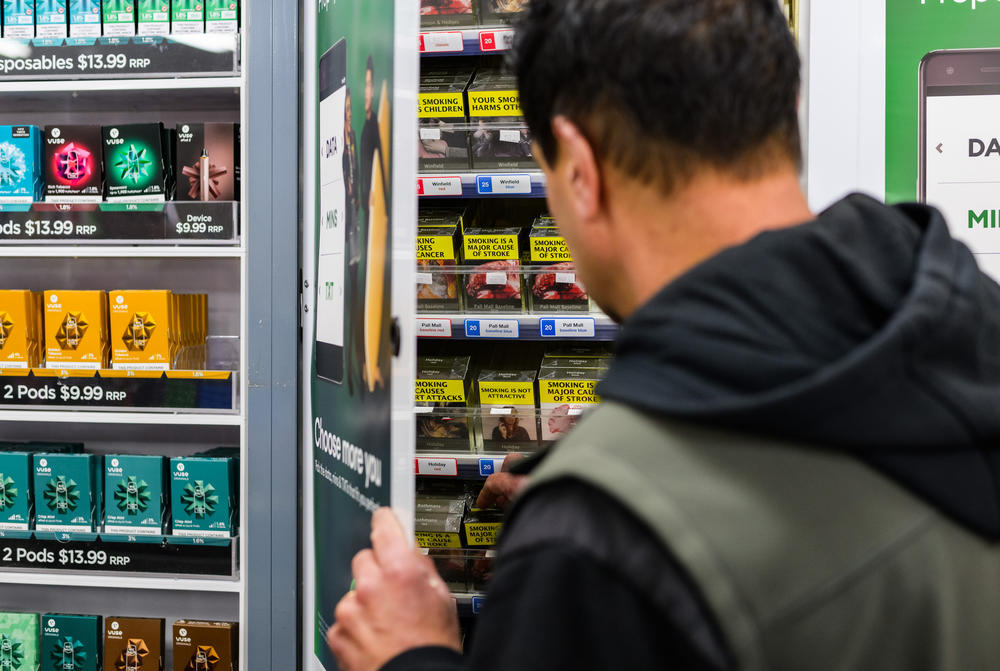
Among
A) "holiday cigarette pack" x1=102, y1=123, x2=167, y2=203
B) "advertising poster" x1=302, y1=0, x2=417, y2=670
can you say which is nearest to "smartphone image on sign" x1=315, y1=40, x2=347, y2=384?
"advertising poster" x1=302, y1=0, x2=417, y2=670

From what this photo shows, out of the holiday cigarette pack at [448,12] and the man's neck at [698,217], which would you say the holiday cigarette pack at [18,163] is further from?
the man's neck at [698,217]

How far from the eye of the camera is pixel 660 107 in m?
0.69

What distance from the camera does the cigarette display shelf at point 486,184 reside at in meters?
2.36

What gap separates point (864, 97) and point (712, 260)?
5.30ft

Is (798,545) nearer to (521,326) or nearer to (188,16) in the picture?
(521,326)

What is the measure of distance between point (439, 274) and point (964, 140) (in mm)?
1368

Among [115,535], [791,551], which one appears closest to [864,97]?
[791,551]

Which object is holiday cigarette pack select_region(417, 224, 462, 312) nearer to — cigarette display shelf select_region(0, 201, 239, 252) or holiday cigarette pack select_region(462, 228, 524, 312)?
holiday cigarette pack select_region(462, 228, 524, 312)

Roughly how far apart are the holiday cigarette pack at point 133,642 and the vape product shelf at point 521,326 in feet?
3.90

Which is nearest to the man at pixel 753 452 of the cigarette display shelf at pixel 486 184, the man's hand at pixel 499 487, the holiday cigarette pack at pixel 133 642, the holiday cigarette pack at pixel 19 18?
the man's hand at pixel 499 487

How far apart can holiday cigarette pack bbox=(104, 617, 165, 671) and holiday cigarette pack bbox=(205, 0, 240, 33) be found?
5.61 feet

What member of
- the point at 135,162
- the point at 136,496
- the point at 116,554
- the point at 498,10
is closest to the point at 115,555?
the point at 116,554

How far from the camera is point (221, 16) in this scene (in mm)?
2453

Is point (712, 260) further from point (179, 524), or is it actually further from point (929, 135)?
point (179, 524)
